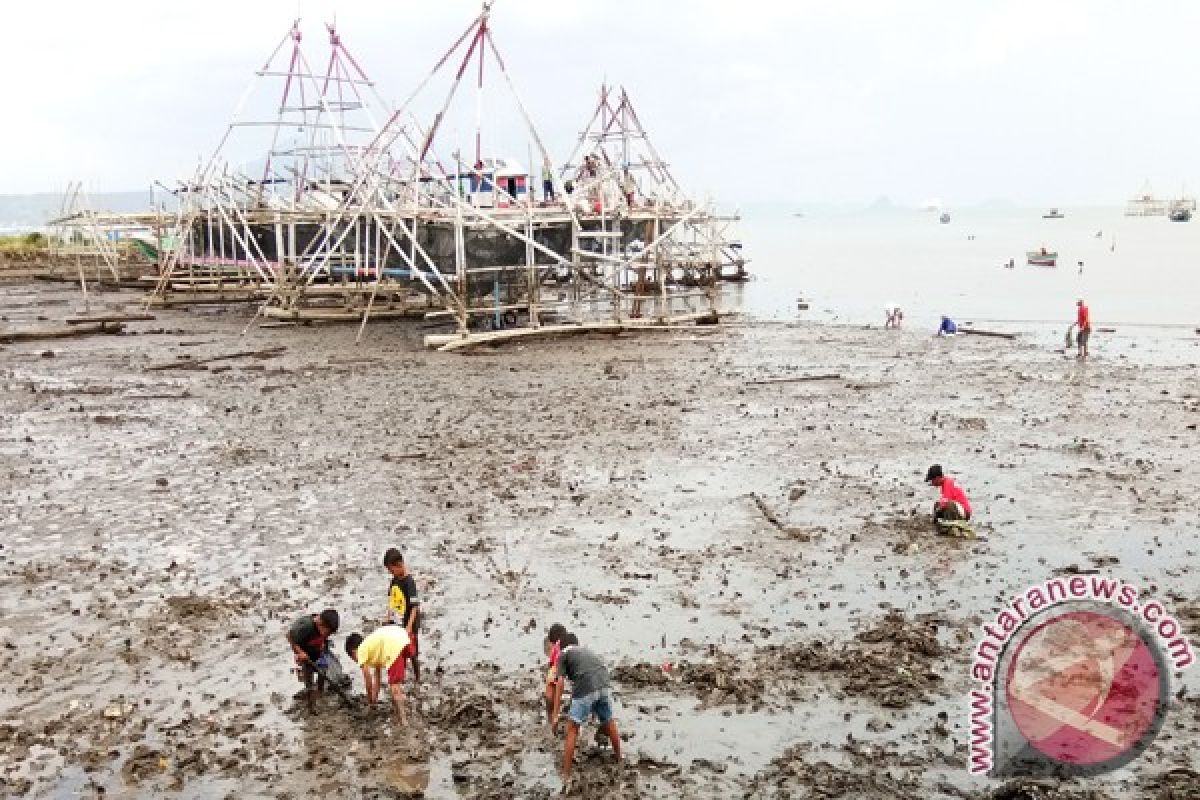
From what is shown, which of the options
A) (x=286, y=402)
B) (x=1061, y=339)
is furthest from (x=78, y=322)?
(x=1061, y=339)

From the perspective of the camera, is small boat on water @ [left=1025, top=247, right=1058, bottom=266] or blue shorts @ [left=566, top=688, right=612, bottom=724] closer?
blue shorts @ [left=566, top=688, right=612, bottom=724]

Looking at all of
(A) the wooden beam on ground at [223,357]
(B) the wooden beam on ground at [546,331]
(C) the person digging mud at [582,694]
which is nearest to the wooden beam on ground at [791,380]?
(B) the wooden beam on ground at [546,331]

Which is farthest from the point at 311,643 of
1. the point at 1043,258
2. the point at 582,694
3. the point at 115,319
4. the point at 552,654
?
the point at 1043,258

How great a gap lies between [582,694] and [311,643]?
2.49m

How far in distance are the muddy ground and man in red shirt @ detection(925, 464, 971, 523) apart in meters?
0.43

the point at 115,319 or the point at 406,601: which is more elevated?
the point at 115,319

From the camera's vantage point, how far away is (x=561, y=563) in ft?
37.1

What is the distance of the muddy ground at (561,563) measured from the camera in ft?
24.2

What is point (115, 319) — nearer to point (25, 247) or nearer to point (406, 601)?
point (406, 601)

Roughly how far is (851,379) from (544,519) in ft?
41.7

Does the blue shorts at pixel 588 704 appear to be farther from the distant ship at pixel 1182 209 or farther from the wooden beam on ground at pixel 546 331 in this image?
the distant ship at pixel 1182 209

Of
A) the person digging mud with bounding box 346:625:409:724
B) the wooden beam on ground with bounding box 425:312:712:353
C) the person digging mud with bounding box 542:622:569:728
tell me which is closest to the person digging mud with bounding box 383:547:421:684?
the person digging mud with bounding box 346:625:409:724

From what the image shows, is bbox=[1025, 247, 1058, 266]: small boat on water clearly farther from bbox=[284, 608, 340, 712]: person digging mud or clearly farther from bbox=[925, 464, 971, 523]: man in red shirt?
bbox=[284, 608, 340, 712]: person digging mud

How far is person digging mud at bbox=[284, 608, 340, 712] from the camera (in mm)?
7930
